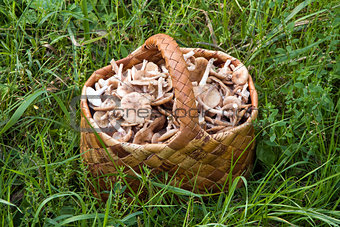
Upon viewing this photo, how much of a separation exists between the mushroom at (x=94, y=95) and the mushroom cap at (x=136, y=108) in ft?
0.50

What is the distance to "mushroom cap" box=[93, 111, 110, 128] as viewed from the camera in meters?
1.95

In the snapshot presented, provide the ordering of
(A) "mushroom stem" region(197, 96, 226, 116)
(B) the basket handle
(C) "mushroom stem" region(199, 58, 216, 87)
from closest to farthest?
(B) the basket handle, (A) "mushroom stem" region(197, 96, 226, 116), (C) "mushroom stem" region(199, 58, 216, 87)

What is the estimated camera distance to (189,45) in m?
2.59

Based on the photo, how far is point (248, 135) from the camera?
1.88 metres

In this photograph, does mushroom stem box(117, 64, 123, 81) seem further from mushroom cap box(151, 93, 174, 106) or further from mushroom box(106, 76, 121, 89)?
mushroom cap box(151, 93, 174, 106)

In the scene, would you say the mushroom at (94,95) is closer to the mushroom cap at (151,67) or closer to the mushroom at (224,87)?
the mushroom cap at (151,67)

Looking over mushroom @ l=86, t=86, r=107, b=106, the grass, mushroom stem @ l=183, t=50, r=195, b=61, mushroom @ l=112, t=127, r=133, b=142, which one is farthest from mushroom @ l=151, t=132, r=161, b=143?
mushroom stem @ l=183, t=50, r=195, b=61

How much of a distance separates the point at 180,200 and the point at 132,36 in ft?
4.00

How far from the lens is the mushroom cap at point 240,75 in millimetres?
2057

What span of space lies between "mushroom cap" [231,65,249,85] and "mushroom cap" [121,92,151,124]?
49 cm

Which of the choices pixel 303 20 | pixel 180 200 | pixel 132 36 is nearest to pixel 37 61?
pixel 132 36

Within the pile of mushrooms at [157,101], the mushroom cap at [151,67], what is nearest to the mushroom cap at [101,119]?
the pile of mushrooms at [157,101]

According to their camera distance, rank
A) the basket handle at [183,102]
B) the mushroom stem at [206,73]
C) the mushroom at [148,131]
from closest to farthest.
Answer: the basket handle at [183,102], the mushroom at [148,131], the mushroom stem at [206,73]

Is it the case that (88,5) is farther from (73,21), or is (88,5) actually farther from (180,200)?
(180,200)
